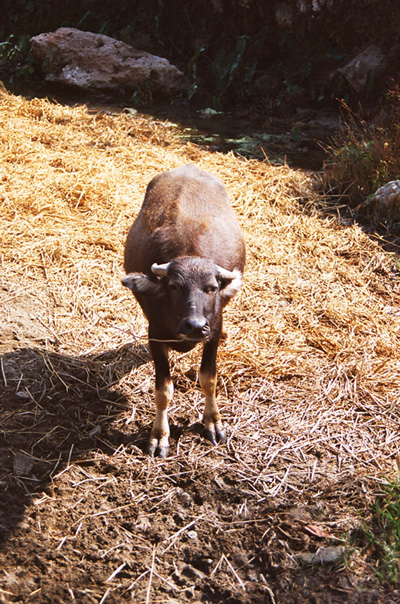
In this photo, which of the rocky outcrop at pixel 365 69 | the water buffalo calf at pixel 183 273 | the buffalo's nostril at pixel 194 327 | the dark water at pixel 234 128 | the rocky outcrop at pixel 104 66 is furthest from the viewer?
the rocky outcrop at pixel 104 66

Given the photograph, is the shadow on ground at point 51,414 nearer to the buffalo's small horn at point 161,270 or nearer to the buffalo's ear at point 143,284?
the buffalo's ear at point 143,284

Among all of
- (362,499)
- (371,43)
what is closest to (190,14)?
(371,43)

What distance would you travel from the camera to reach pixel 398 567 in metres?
3.05

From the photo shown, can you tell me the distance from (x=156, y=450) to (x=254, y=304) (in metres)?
2.03

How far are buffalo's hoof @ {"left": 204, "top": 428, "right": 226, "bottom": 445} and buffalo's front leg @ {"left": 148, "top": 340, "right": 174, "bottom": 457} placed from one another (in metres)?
0.28

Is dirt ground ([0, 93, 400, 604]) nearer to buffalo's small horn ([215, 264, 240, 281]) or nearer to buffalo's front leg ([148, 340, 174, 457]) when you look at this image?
buffalo's front leg ([148, 340, 174, 457])

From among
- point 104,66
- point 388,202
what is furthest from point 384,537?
point 104,66

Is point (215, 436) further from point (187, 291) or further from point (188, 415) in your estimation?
point (187, 291)

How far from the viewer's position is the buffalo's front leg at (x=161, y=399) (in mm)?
3961

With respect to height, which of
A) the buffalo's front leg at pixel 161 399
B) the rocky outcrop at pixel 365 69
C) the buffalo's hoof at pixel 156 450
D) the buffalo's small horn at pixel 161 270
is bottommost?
the buffalo's hoof at pixel 156 450

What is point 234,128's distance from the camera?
32.8 feet

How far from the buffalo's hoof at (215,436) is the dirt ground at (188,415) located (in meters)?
0.06

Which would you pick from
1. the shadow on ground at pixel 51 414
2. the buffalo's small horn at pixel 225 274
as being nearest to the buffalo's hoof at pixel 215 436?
the shadow on ground at pixel 51 414

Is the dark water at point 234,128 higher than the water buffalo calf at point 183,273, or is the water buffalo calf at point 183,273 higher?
the water buffalo calf at point 183,273
